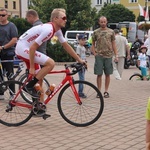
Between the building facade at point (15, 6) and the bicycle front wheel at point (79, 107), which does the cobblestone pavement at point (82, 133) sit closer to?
the bicycle front wheel at point (79, 107)

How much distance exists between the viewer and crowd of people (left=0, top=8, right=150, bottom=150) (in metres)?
6.02

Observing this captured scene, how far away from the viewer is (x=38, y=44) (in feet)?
19.4

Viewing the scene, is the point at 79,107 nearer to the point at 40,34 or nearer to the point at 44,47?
the point at 40,34

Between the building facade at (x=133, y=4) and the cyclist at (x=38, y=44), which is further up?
the building facade at (x=133, y=4)

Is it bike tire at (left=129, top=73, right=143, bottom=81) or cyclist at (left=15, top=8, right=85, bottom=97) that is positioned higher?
cyclist at (left=15, top=8, right=85, bottom=97)

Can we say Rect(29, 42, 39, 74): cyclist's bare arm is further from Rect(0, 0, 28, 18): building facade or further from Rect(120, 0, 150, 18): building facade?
Rect(0, 0, 28, 18): building facade

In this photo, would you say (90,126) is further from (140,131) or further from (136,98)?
(136,98)

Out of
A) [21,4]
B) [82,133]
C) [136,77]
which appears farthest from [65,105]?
[21,4]

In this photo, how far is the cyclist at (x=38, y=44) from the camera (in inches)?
233

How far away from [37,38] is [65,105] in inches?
46.7

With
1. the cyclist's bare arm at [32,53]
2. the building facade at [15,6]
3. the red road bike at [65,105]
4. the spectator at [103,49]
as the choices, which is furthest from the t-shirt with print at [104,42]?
the building facade at [15,6]

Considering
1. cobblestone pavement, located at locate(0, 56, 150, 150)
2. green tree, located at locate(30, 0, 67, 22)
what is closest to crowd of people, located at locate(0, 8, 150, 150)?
cobblestone pavement, located at locate(0, 56, 150, 150)

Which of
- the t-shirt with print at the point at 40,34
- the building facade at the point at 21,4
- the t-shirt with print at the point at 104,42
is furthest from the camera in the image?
the building facade at the point at 21,4

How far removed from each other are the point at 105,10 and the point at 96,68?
57607 millimetres
